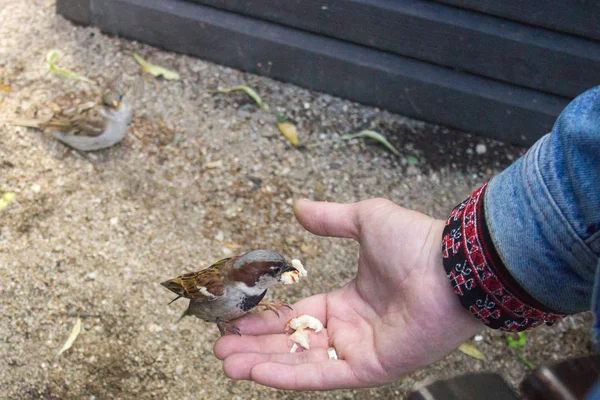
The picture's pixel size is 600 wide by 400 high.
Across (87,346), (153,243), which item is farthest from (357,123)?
(87,346)

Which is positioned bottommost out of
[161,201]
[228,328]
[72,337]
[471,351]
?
[72,337]

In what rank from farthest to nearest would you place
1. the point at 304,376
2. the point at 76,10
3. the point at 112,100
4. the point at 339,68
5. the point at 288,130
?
the point at 76,10, the point at 339,68, the point at 288,130, the point at 112,100, the point at 304,376

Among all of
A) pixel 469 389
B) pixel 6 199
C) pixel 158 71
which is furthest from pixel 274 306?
pixel 158 71

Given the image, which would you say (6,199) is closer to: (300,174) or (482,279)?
(300,174)

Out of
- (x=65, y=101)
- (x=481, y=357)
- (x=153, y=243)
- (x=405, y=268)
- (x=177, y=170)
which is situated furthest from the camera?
(x=65, y=101)

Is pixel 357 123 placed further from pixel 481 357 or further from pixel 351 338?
pixel 351 338

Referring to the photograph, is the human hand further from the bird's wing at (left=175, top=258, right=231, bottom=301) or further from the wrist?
the bird's wing at (left=175, top=258, right=231, bottom=301)

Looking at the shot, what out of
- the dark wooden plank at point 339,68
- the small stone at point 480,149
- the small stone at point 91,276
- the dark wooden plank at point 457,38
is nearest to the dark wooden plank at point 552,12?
the dark wooden plank at point 457,38

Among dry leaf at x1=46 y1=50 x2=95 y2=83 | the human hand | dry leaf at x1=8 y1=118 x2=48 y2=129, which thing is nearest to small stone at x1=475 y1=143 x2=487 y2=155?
the human hand
